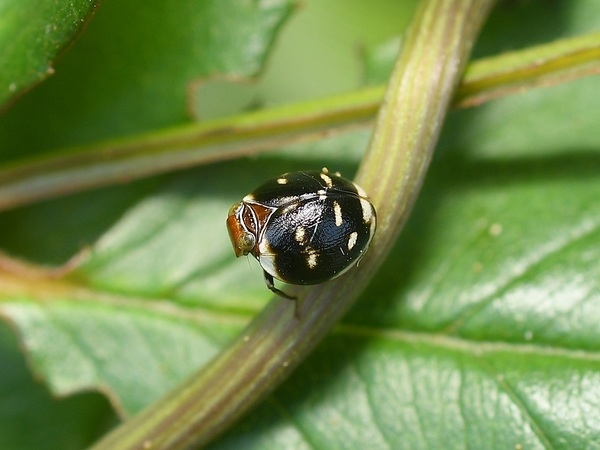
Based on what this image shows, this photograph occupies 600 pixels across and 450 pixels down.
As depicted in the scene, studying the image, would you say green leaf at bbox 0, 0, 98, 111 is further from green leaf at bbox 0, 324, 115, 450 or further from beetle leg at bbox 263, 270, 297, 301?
green leaf at bbox 0, 324, 115, 450

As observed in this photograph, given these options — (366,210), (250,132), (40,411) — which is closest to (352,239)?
(366,210)

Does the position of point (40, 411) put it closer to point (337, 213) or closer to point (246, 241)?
point (246, 241)

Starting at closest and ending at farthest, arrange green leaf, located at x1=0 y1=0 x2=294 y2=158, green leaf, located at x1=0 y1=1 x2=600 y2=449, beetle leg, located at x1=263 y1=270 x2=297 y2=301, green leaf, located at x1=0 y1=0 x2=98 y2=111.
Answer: green leaf, located at x1=0 y1=0 x2=98 y2=111 < beetle leg, located at x1=263 y1=270 x2=297 y2=301 < green leaf, located at x1=0 y1=1 x2=600 y2=449 < green leaf, located at x1=0 y1=0 x2=294 y2=158

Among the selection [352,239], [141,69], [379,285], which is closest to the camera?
[352,239]

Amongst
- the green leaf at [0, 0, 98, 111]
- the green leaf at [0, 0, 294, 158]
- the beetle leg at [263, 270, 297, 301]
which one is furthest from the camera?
the green leaf at [0, 0, 294, 158]

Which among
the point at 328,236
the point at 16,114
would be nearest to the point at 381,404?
the point at 328,236

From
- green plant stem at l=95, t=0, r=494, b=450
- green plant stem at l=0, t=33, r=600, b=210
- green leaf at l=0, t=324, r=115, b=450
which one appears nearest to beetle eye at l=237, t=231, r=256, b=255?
green plant stem at l=95, t=0, r=494, b=450
